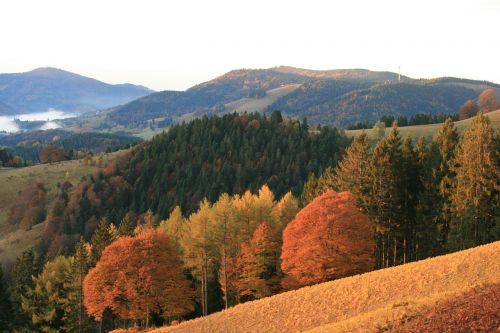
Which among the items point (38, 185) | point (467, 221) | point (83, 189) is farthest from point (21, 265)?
point (38, 185)

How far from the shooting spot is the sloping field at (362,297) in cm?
3391

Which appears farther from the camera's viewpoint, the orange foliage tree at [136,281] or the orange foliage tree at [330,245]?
the orange foliage tree at [136,281]

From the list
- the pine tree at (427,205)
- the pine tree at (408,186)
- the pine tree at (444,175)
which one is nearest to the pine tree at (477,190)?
the pine tree at (444,175)

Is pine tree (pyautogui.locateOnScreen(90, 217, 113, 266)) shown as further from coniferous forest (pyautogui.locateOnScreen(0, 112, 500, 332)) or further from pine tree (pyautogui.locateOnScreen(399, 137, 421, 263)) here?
pine tree (pyautogui.locateOnScreen(399, 137, 421, 263))

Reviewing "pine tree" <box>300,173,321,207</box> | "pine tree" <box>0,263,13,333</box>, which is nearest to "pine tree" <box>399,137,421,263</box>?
"pine tree" <box>300,173,321,207</box>

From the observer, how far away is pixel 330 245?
5262cm

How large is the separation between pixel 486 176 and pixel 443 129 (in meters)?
11.4

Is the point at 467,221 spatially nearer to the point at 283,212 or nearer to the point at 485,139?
the point at 485,139

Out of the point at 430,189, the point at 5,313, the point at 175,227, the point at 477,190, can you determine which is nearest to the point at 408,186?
the point at 430,189

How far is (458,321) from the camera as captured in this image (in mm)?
24328

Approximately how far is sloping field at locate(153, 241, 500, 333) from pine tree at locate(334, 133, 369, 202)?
1954 centimetres

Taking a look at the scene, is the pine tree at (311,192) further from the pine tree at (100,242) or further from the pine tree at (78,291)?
the pine tree at (78,291)

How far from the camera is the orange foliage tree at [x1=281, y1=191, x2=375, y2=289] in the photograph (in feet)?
172

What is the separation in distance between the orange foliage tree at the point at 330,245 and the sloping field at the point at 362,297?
342 inches
